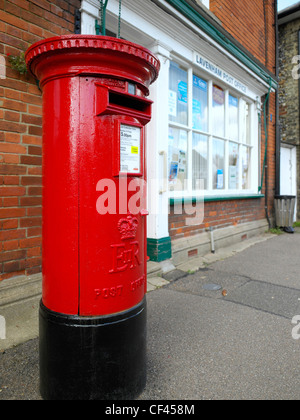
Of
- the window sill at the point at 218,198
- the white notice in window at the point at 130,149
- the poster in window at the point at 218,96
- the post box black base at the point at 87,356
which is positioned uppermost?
the poster in window at the point at 218,96

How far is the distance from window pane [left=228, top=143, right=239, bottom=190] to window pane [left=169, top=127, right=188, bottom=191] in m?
1.88

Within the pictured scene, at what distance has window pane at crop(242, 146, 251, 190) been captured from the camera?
747cm

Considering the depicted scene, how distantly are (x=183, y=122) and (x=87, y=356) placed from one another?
433cm

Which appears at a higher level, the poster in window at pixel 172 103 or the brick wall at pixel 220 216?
the poster in window at pixel 172 103

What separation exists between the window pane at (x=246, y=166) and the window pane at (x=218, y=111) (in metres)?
1.24

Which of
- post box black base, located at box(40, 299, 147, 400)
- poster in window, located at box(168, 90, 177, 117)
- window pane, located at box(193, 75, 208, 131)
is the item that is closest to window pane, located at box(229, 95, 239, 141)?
window pane, located at box(193, 75, 208, 131)

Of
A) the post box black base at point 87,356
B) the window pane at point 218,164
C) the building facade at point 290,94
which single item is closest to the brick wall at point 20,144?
the post box black base at point 87,356

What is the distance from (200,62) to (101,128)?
445 cm

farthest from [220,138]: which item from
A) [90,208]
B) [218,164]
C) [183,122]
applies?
[90,208]

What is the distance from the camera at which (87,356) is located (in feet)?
5.63

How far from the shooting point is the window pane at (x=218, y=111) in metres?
6.15

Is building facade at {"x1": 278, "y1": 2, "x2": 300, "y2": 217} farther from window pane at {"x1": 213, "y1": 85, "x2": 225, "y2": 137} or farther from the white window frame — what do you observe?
window pane at {"x1": 213, "y1": 85, "x2": 225, "y2": 137}

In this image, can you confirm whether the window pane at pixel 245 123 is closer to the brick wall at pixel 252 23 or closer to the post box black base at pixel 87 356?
the brick wall at pixel 252 23

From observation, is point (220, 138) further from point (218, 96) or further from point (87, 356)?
point (87, 356)
